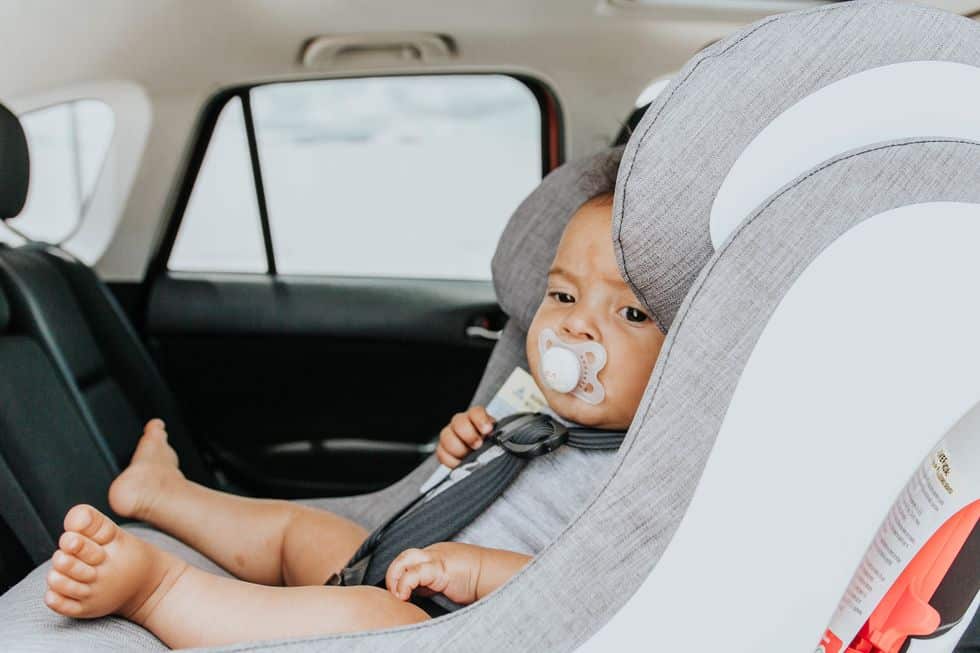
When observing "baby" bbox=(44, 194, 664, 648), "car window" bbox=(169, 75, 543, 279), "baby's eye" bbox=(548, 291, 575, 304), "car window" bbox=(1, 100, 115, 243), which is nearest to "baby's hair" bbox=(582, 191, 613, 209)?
"baby" bbox=(44, 194, 664, 648)

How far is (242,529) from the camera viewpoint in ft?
4.29

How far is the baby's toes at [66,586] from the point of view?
89 cm

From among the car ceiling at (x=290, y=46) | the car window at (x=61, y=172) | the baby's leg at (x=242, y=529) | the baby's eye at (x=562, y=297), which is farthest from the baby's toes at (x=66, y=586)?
the car window at (x=61, y=172)

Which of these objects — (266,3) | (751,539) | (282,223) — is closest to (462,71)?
(266,3)

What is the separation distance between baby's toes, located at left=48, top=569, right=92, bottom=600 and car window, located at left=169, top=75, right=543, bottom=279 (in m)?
1.62

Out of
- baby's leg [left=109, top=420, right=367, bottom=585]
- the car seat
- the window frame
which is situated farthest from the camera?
the window frame

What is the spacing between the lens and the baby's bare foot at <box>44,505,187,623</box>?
2.92ft

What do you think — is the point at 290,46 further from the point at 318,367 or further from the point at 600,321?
the point at 600,321

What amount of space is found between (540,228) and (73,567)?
0.74 meters

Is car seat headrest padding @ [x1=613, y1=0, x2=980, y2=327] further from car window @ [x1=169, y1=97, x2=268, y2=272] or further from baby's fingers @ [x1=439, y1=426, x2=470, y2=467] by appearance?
car window @ [x1=169, y1=97, x2=268, y2=272]

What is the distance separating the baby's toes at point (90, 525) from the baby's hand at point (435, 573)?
0.93ft

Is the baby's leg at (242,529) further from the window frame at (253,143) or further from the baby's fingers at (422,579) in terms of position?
the window frame at (253,143)

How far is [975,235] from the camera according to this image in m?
0.72

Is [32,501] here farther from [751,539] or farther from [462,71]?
[462,71]
